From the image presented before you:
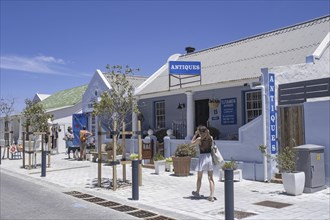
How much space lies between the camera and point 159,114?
65.9ft

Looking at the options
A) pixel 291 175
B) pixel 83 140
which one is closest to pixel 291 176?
pixel 291 175

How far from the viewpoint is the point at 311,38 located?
45.1 feet

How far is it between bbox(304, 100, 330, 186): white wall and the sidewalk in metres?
1.14

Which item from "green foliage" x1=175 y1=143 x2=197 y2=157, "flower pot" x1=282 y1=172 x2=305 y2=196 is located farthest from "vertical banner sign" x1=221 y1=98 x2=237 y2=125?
"flower pot" x1=282 y1=172 x2=305 y2=196

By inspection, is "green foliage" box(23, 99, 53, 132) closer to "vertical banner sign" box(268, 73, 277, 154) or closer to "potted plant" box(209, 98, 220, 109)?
"potted plant" box(209, 98, 220, 109)

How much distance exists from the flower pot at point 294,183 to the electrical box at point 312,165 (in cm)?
20

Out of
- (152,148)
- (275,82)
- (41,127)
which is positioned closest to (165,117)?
(152,148)

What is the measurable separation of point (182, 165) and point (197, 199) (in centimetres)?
395

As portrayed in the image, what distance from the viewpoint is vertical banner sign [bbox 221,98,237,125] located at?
1571 centimetres

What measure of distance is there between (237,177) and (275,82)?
314 centimetres

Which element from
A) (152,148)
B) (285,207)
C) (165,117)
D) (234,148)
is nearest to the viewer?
(285,207)

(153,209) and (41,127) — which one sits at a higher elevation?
(41,127)

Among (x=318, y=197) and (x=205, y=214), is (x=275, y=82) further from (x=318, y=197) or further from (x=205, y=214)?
(x=205, y=214)

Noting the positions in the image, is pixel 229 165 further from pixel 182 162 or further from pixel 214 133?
pixel 214 133
